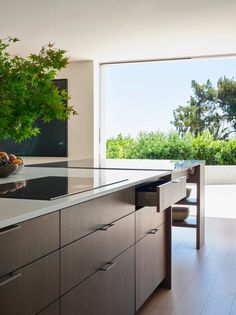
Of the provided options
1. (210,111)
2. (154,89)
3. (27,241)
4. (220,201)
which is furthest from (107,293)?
(154,89)

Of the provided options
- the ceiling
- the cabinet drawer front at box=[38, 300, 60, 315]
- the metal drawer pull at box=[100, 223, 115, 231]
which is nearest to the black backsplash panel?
the ceiling

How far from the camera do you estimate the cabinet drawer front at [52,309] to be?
136 cm

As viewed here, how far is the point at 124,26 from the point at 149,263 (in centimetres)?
356

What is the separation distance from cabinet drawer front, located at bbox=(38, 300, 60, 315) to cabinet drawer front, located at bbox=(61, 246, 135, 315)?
3cm

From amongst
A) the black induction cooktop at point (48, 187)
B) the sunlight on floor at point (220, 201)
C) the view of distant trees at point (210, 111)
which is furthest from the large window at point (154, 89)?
the black induction cooktop at point (48, 187)

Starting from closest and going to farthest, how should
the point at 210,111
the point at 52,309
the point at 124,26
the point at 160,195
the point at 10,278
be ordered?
the point at 10,278, the point at 52,309, the point at 160,195, the point at 124,26, the point at 210,111

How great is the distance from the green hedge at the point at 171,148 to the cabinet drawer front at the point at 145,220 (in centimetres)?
728

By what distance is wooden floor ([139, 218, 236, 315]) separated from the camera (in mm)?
2531

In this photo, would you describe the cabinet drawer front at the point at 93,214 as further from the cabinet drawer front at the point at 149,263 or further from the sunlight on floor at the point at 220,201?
the sunlight on floor at the point at 220,201

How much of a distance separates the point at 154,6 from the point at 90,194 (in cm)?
331

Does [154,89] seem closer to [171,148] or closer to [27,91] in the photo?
[171,148]

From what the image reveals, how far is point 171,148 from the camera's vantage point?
10.1m

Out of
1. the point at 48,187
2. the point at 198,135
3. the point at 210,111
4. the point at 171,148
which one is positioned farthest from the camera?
the point at 210,111

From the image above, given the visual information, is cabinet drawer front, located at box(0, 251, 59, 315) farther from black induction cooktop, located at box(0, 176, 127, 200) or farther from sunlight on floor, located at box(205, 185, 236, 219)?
sunlight on floor, located at box(205, 185, 236, 219)
